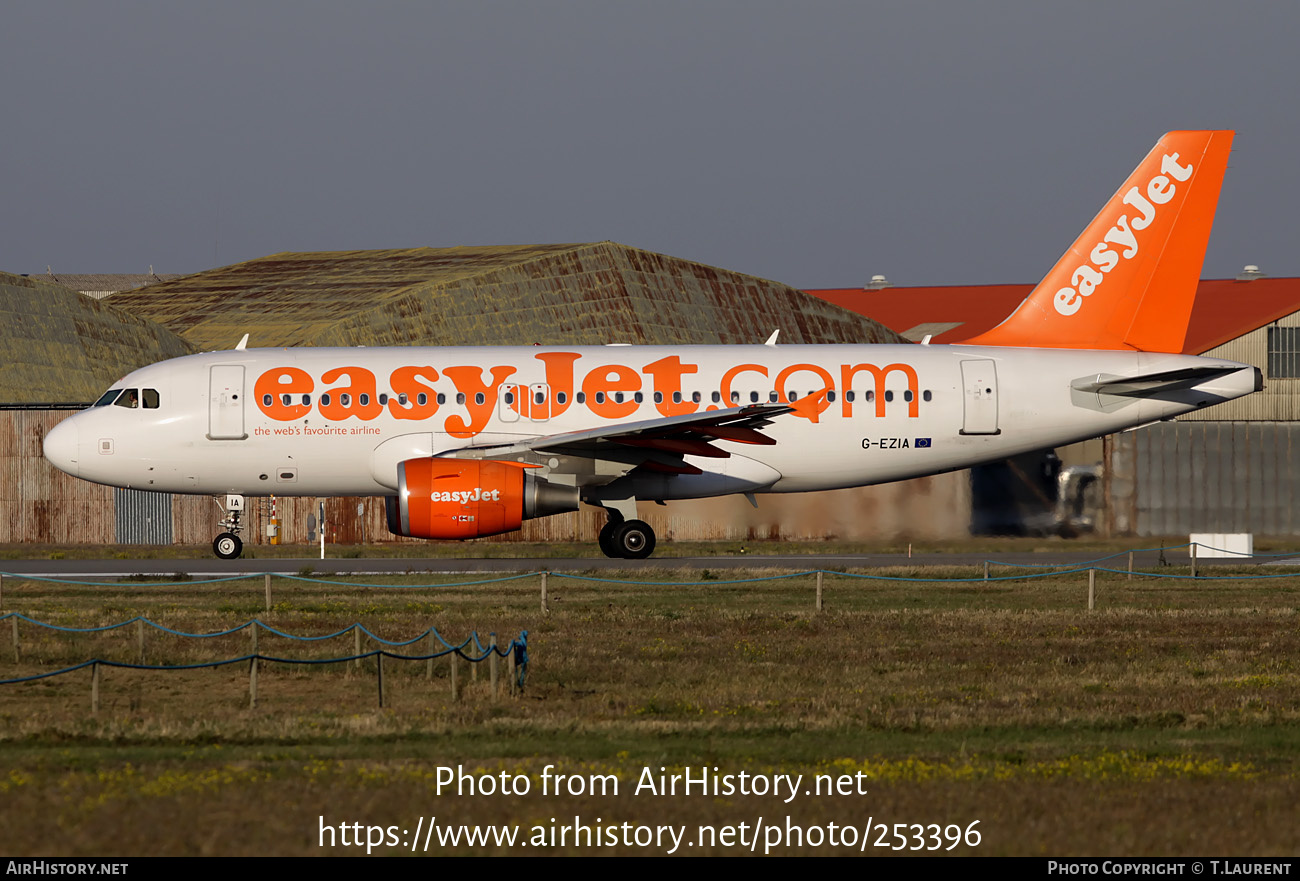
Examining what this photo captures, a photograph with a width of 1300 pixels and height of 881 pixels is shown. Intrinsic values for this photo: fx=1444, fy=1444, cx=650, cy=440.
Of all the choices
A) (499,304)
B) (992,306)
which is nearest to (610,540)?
(499,304)

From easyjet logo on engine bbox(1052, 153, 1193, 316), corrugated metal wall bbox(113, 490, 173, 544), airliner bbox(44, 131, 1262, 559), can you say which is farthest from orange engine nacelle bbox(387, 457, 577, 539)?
corrugated metal wall bbox(113, 490, 173, 544)

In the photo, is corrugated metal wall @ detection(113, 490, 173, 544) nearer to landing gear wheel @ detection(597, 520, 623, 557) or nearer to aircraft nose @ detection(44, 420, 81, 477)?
aircraft nose @ detection(44, 420, 81, 477)

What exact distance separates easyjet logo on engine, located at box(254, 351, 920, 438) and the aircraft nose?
3.85m

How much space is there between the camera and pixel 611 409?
91.4 feet

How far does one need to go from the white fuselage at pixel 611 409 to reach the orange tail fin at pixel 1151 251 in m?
0.69

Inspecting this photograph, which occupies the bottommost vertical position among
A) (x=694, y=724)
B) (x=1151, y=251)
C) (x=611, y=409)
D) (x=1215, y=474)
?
(x=694, y=724)

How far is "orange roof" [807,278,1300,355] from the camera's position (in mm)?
52875

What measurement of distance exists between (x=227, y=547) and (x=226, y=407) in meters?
3.21

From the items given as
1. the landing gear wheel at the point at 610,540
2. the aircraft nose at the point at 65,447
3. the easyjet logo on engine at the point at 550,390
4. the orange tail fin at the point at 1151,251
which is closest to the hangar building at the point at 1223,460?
the orange tail fin at the point at 1151,251

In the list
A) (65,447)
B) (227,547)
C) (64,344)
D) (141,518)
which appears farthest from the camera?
(64,344)

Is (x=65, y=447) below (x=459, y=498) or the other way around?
the other way around

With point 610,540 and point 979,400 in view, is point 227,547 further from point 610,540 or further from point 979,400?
point 979,400

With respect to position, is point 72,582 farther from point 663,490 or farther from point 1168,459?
point 1168,459
